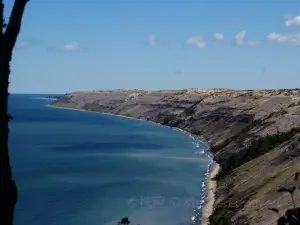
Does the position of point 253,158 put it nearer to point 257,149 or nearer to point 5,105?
point 257,149

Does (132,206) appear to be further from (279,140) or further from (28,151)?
(28,151)

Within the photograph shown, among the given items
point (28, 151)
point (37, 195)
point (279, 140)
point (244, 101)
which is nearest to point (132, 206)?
point (37, 195)

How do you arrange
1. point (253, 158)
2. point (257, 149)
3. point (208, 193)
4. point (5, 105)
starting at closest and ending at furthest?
point (5, 105) → point (208, 193) → point (253, 158) → point (257, 149)

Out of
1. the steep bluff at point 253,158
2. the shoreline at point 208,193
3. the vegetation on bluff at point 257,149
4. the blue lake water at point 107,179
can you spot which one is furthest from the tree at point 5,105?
the vegetation on bluff at point 257,149

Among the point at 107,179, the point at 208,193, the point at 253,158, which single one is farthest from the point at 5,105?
the point at 107,179

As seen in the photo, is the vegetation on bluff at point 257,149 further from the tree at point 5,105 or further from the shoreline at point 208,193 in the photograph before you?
the tree at point 5,105

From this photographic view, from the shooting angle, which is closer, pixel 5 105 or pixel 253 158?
pixel 5 105

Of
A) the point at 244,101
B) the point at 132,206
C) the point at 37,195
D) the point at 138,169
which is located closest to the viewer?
the point at 132,206
